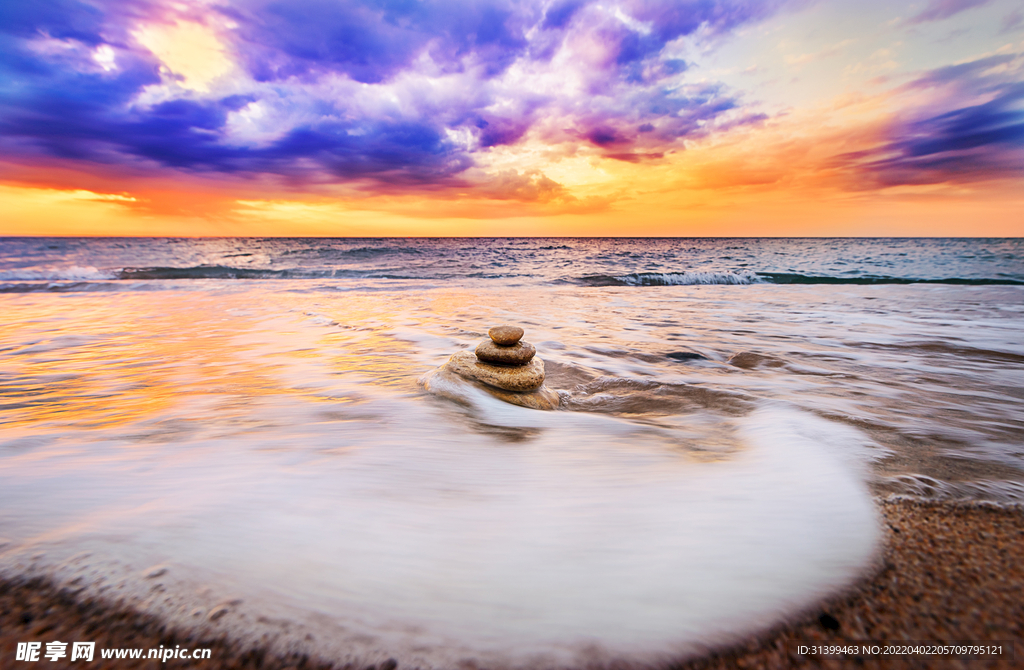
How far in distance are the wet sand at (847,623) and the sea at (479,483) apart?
1.6 inches

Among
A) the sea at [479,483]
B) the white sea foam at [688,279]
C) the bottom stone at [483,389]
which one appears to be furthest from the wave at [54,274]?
the white sea foam at [688,279]

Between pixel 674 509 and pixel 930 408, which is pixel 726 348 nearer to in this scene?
pixel 930 408

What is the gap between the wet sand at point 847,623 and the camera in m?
0.94

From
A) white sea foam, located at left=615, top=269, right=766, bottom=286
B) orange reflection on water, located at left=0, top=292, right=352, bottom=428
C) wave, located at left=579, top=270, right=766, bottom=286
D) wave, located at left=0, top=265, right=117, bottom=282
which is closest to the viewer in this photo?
orange reflection on water, located at left=0, top=292, right=352, bottom=428

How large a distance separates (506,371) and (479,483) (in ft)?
4.94

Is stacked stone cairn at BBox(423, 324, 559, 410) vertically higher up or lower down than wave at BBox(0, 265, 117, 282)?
lower down

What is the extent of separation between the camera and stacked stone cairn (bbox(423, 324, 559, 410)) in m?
3.22

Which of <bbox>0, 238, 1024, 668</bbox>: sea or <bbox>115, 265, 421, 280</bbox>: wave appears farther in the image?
<bbox>115, 265, 421, 280</bbox>: wave

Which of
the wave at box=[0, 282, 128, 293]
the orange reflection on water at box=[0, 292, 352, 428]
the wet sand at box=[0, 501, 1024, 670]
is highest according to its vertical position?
the wave at box=[0, 282, 128, 293]

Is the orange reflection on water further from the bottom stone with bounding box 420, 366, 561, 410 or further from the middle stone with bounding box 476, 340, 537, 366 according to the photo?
the middle stone with bounding box 476, 340, 537, 366

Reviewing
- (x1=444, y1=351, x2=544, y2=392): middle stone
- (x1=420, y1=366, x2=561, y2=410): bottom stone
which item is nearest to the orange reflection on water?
(x1=420, y1=366, x2=561, y2=410): bottom stone

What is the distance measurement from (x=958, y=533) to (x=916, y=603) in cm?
57

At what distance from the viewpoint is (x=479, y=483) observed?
6.11 ft

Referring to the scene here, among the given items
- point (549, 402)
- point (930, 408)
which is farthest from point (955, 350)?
point (549, 402)
